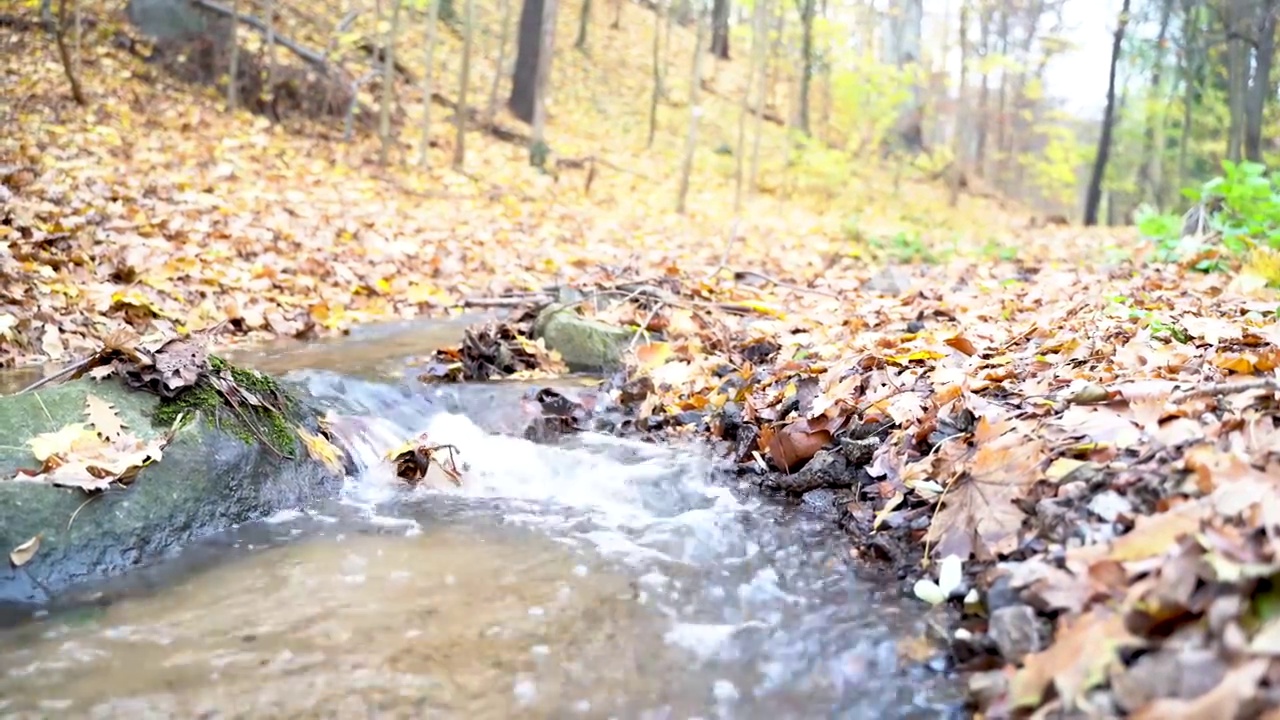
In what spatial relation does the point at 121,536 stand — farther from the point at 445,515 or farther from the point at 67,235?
the point at 67,235

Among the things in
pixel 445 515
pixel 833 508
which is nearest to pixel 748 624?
pixel 833 508

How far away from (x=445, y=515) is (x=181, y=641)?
1.21 meters

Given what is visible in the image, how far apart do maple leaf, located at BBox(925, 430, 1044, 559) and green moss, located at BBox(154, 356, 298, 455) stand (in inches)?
100

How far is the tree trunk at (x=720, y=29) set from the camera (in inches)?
974

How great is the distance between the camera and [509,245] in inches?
398

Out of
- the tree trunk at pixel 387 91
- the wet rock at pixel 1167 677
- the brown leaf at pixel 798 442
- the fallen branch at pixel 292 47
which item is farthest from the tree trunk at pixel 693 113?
the wet rock at pixel 1167 677

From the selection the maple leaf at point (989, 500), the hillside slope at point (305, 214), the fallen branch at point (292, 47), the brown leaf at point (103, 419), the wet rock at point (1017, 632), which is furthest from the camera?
the fallen branch at point (292, 47)

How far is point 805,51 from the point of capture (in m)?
21.0

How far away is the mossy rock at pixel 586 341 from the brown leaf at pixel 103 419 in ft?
9.97

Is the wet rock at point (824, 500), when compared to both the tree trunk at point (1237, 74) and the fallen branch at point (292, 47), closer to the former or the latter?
the fallen branch at point (292, 47)

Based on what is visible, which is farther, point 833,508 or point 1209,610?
point 833,508

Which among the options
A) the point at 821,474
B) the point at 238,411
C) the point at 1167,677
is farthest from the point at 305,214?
the point at 1167,677

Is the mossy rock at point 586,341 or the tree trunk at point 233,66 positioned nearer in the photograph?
the mossy rock at point 586,341

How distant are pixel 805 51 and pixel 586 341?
17565 millimetres
